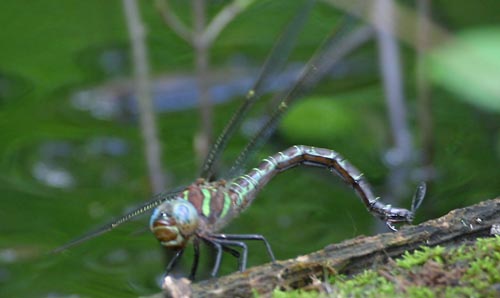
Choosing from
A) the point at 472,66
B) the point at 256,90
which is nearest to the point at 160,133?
the point at 472,66

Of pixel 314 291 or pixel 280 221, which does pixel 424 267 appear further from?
pixel 280 221

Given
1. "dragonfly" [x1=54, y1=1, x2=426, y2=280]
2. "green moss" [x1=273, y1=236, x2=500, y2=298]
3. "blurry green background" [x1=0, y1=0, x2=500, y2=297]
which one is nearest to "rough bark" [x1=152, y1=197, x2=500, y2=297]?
"green moss" [x1=273, y1=236, x2=500, y2=298]

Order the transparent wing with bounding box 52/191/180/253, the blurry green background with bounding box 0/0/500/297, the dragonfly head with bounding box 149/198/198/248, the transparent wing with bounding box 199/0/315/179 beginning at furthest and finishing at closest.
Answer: the blurry green background with bounding box 0/0/500/297, the transparent wing with bounding box 199/0/315/179, the transparent wing with bounding box 52/191/180/253, the dragonfly head with bounding box 149/198/198/248

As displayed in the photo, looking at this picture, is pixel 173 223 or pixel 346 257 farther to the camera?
pixel 173 223

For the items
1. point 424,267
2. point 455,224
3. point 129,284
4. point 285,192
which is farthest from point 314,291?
point 285,192

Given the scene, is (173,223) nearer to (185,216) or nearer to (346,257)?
(185,216)

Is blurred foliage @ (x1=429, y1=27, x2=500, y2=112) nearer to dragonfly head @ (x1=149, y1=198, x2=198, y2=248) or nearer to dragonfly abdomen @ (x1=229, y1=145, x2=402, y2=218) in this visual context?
dragonfly abdomen @ (x1=229, y1=145, x2=402, y2=218)
